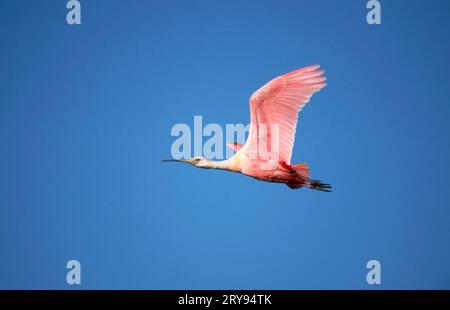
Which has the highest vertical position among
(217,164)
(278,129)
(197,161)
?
(278,129)

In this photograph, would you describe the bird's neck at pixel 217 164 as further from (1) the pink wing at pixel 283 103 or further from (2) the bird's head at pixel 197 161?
(1) the pink wing at pixel 283 103

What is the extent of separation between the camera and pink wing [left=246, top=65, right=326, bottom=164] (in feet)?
37.9

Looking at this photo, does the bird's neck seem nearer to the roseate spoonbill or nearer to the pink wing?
the roseate spoonbill

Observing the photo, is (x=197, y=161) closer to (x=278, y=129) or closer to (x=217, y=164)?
(x=217, y=164)

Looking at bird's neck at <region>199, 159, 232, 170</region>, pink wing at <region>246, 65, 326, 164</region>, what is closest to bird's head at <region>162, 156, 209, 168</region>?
bird's neck at <region>199, 159, 232, 170</region>

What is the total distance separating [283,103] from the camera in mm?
11852

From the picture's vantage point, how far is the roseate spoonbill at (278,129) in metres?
11.6

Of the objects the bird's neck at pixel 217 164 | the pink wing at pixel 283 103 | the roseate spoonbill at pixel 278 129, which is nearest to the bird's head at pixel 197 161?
the bird's neck at pixel 217 164

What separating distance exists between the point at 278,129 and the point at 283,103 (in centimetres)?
50

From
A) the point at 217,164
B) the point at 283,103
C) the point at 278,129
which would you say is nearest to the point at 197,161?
the point at 217,164
